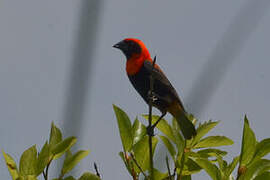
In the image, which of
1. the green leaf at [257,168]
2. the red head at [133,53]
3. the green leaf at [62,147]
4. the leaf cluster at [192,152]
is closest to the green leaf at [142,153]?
the leaf cluster at [192,152]

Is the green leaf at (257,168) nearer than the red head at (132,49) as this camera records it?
Yes

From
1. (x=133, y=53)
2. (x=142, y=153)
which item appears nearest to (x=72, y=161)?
(x=142, y=153)

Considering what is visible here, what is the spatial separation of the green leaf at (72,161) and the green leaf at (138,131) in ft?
1.10

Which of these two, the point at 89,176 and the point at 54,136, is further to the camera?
the point at 54,136

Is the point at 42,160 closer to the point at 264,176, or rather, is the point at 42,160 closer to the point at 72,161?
the point at 72,161

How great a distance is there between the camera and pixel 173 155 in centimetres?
199

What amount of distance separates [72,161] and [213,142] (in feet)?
2.21

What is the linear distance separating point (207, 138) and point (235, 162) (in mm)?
194

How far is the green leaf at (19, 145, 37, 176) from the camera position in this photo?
167 cm

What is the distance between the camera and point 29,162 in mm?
1684

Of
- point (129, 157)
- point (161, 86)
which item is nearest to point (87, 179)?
point (129, 157)

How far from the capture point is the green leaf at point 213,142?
1.93 m

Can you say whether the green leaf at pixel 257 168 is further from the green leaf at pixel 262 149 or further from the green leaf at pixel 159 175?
the green leaf at pixel 159 175

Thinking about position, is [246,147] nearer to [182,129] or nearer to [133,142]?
[182,129]
